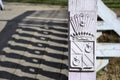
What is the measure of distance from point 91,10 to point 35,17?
504 centimetres

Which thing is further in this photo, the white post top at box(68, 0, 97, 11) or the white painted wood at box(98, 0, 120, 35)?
the white painted wood at box(98, 0, 120, 35)

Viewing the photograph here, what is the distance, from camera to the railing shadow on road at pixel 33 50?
6922 mm

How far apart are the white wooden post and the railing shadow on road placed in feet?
3.90

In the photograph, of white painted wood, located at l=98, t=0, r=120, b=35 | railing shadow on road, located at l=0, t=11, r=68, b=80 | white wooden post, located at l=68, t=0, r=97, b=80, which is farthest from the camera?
railing shadow on road, located at l=0, t=11, r=68, b=80

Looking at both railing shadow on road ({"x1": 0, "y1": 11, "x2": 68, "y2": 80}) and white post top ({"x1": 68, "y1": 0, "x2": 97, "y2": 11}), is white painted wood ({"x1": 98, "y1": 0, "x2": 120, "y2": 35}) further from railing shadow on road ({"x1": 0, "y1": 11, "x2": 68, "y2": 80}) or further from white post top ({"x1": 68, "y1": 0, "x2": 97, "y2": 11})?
railing shadow on road ({"x1": 0, "y1": 11, "x2": 68, "y2": 80})

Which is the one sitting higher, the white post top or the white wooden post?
the white post top

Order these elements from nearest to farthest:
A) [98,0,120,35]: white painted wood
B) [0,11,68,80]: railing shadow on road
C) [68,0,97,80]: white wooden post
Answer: [68,0,97,80]: white wooden post
[98,0,120,35]: white painted wood
[0,11,68,80]: railing shadow on road

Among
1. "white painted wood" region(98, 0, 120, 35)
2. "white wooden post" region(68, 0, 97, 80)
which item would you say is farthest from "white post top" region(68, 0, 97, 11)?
"white painted wood" region(98, 0, 120, 35)

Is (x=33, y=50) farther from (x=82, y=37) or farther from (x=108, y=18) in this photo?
(x=82, y=37)

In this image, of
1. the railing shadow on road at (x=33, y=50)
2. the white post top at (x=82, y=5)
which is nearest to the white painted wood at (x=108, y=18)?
the white post top at (x=82, y=5)

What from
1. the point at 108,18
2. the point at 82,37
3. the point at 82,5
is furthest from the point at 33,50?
the point at 82,5

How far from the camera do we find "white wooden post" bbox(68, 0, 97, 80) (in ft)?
17.6

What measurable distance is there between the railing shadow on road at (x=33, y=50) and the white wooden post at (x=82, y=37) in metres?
1.19

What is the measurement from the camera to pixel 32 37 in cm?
859
